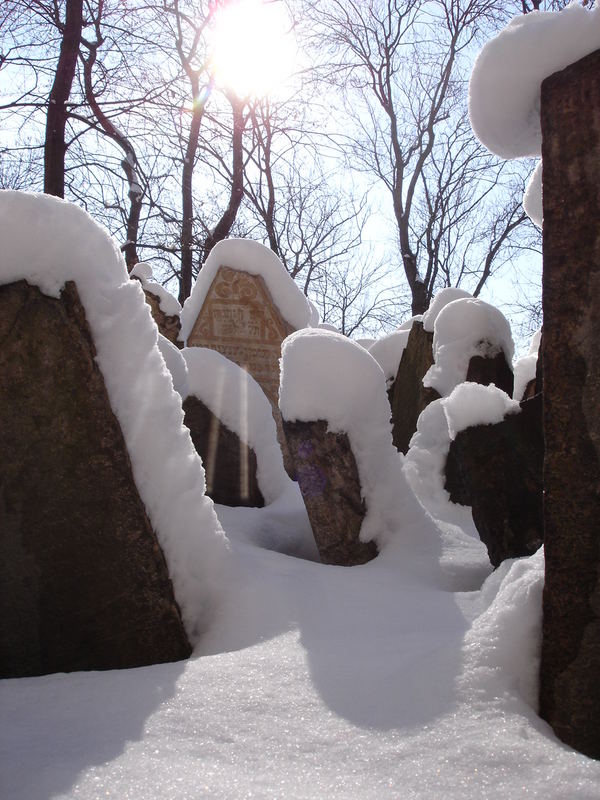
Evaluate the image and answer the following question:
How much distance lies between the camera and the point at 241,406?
3.66m

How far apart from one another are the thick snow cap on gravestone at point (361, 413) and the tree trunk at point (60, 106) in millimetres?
4381

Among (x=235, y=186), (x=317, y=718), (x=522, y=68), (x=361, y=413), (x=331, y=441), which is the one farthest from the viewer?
(x=235, y=186)

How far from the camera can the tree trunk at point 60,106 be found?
591cm

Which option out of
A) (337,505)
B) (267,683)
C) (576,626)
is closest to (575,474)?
(576,626)

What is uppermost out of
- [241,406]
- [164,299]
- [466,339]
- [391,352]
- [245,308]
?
[164,299]

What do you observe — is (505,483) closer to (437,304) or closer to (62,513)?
(62,513)

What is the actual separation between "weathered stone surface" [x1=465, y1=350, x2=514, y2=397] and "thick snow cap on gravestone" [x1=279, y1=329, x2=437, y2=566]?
5.97 feet

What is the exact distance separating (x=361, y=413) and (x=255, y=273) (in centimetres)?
455

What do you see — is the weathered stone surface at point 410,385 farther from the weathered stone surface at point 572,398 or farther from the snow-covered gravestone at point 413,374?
the weathered stone surface at point 572,398

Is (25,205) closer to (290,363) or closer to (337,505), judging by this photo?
(290,363)

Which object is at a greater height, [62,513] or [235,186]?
[235,186]

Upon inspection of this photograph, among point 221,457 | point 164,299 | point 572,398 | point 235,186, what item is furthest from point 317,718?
point 235,186

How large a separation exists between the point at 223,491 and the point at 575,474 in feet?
8.05

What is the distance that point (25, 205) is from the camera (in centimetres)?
164
